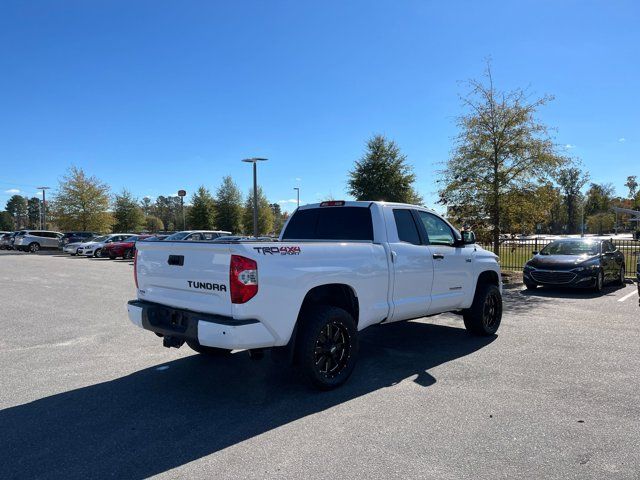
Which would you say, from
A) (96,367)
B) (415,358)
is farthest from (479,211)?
(96,367)

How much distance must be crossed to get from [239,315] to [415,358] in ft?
9.27

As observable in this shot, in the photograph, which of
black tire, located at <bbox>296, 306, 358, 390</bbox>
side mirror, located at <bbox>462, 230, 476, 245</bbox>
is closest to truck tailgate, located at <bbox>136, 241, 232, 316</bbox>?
black tire, located at <bbox>296, 306, 358, 390</bbox>

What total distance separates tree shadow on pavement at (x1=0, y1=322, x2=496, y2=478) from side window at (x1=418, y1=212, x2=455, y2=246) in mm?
1496

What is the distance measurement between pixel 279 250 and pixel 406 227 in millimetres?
2279

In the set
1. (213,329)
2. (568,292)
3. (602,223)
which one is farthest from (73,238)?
(602,223)

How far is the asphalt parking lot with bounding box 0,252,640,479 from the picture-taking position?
3314 millimetres

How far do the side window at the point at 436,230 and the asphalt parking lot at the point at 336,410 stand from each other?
1.48 metres

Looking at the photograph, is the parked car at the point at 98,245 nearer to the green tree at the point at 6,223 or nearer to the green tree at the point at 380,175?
the green tree at the point at 380,175

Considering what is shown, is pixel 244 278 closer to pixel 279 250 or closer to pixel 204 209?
pixel 279 250

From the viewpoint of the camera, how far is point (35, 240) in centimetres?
3856

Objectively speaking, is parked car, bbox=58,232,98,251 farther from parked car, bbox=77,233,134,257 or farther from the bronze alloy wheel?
→ the bronze alloy wheel

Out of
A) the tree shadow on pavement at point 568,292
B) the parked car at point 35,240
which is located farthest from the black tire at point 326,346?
the parked car at point 35,240

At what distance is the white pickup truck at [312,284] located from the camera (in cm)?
413

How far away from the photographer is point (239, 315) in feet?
13.5
